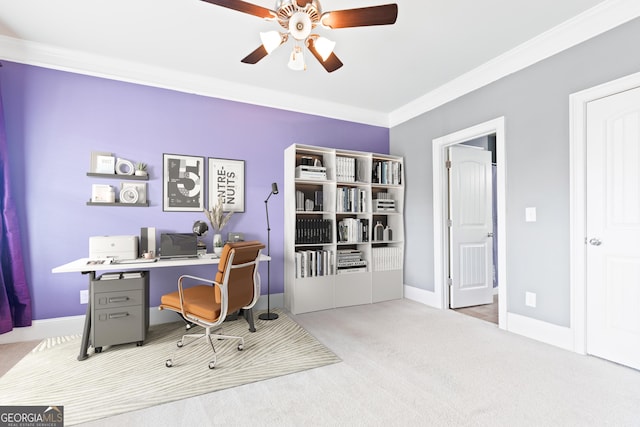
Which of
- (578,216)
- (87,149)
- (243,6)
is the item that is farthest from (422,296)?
(87,149)

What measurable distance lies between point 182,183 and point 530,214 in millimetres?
3663

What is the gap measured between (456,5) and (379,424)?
2920 mm

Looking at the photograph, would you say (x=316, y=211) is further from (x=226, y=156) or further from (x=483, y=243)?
(x=483, y=243)

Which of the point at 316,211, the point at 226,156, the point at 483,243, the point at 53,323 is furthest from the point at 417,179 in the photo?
the point at 53,323

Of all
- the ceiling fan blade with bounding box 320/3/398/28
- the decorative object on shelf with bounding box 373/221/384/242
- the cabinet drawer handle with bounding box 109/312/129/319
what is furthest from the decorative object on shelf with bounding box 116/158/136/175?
the decorative object on shelf with bounding box 373/221/384/242

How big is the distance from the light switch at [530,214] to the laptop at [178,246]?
10.8ft

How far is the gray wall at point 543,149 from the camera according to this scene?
2.31 meters

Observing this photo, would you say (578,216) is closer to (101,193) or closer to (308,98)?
(308,98)

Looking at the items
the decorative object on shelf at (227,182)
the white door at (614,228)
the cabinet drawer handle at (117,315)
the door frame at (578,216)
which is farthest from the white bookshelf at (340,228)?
the white door at (614,228)

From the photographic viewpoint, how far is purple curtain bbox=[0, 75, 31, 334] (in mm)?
2607

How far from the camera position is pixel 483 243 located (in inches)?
157

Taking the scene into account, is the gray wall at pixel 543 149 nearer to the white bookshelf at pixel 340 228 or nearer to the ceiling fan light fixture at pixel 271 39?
the white bookshelf at pixel 340 228

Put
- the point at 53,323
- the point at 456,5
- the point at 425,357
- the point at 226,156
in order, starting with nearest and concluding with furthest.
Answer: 1. the point at 456,5
2. the point at 425,357
3. the point at 53,323
4. the point at 226,156

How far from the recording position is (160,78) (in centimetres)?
320
